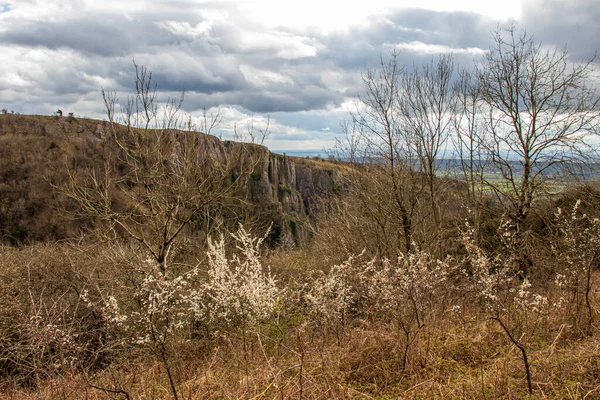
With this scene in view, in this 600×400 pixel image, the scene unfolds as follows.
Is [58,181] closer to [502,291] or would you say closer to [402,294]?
[402,294]

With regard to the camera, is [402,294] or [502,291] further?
[502,291]

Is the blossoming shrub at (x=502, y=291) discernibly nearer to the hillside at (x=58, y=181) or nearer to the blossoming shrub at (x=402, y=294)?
the blossoming shrub at (x=402, y=294)

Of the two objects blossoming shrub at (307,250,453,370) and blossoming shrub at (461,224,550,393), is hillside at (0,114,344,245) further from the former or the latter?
blossoming shrub at (461,224,550,393)

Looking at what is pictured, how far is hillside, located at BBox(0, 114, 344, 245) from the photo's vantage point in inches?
1447

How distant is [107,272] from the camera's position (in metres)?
11.6

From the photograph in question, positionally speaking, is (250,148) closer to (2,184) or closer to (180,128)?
(180,128)

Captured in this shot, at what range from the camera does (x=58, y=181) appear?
53.0 m

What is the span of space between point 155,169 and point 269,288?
14.5ft

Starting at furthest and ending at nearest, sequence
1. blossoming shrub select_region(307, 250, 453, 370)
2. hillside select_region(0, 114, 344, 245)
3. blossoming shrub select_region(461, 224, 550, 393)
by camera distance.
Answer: hillside select_region(0, 114, 344, 245)
blossoming shrub select_region(307, 250, 453, 370)
blossoming shrub select_region(461, 224, 550, 393)

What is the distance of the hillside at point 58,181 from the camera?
36.7m

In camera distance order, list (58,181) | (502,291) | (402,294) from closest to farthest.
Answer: (402,294), (502,291), (58,181)

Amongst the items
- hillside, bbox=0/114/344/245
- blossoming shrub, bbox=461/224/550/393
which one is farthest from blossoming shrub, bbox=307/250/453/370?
hillside, bbox=0/114/344/245

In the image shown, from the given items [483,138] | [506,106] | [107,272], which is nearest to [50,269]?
[107,272]

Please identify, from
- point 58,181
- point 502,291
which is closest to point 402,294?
point 502,291
